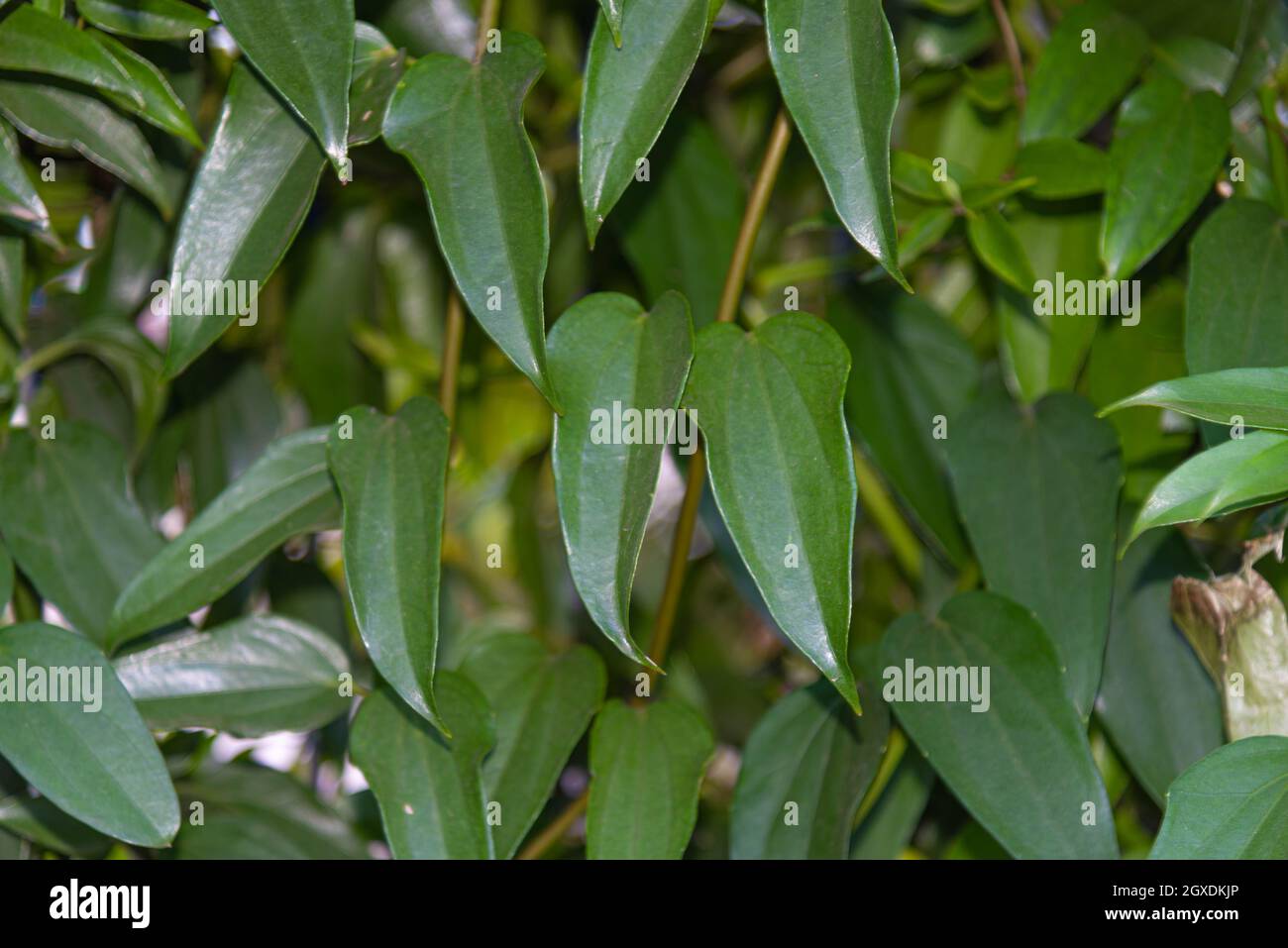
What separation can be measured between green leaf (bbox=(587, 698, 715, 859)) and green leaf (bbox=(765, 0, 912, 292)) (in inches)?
9.3

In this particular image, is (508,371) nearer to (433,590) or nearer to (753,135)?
(753,135)

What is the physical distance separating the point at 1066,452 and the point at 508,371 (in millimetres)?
405

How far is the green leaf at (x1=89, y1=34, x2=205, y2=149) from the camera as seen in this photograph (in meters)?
0.51

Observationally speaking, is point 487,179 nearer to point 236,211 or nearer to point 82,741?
point 236,211

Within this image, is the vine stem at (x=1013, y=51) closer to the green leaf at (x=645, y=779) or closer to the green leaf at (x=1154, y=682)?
the green leaf at (x=1154, y=682)

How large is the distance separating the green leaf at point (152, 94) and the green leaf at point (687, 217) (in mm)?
226

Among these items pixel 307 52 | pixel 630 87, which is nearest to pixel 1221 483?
pixel 630 87

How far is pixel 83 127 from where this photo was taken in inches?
21.1

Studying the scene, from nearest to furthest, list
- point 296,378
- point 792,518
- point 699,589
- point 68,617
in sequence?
point 792,518 → point 68,617 → point 296,378 → point 699,589

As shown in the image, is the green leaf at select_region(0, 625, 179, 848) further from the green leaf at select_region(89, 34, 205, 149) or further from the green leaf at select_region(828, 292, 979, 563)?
the green leaf at select_region(828, 292, 979, 563)

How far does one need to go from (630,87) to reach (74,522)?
0.35 metres

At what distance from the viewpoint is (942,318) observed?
64 cm

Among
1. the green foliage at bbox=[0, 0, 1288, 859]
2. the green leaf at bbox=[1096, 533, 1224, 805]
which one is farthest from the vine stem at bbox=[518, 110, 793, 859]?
the green leaf at bbox=[1096, 533, 1224, 805]
